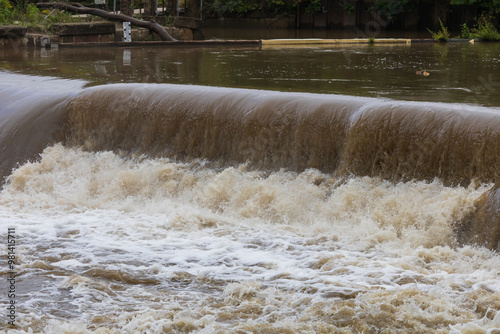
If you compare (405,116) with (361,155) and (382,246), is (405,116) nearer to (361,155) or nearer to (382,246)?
(361,155)

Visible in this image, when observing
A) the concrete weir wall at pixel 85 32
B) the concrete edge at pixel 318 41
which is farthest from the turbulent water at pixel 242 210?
the concrete edge at pixel 318 41

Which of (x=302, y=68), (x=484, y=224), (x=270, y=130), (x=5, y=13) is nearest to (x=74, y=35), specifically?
(x=5, y=13)

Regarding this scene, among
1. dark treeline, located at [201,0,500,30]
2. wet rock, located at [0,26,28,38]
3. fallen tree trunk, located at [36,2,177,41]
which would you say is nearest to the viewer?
wet rock, located at [0,26,28,38]

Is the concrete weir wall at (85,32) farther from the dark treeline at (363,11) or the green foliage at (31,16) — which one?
the dark treeline at (363,11)

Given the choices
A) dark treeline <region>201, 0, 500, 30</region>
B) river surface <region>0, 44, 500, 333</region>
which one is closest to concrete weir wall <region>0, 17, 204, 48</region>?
river surface <region>0, 44, 500, 333</region>

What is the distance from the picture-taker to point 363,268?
4.74 meters

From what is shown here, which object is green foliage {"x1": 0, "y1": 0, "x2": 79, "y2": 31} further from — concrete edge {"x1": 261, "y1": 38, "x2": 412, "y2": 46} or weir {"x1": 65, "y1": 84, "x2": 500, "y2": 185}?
weir {"x1": 65, "y1": 84, "x2": 500, "y2": 185}

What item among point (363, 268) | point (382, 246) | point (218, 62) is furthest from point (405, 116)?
point (218, 62)

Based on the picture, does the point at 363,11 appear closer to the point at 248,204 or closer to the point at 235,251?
the point at 248,204

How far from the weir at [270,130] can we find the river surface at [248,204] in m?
0.02

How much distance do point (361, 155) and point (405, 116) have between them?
19.6 inches

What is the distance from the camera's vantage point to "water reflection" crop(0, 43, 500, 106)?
318 inches

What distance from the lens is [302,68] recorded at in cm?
1058

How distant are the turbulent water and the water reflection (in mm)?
1348
